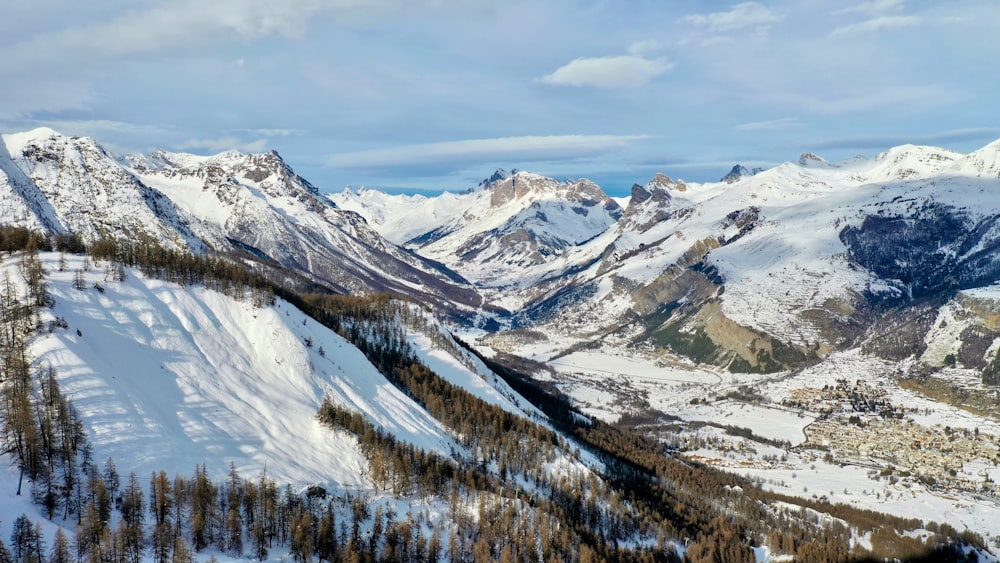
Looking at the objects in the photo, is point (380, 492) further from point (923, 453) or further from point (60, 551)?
point (923, 453)

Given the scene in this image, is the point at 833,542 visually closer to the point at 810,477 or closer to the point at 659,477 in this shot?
the point at 659,477

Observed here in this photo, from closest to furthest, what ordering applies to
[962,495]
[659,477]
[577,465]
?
[577,465] < [659,477] < [962,495]

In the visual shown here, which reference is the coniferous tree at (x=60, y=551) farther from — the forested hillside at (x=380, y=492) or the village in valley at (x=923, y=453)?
the village in valley at (x=923, y=453)

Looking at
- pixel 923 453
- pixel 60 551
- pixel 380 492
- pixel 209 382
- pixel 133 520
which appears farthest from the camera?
pixel 923 453

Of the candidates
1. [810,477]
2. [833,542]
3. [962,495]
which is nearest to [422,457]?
[833,542]

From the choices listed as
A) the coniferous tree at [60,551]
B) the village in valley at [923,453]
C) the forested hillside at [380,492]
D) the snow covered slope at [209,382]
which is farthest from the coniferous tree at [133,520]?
the village in valley at [923,453]

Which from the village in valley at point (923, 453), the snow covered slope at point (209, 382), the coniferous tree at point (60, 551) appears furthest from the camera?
the village in valley at point (923, 453)

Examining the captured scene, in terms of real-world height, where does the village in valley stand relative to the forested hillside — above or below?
below

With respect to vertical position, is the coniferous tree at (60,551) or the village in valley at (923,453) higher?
the coniferous tree at (60,551)

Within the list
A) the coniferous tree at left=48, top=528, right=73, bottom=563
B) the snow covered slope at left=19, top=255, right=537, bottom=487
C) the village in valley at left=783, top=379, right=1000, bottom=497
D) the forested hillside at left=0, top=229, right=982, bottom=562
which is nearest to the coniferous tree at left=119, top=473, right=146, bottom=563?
the forested hillside at left=0, top=229, right=982, bottom=562

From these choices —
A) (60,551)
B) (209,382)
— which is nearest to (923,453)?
(209,382)

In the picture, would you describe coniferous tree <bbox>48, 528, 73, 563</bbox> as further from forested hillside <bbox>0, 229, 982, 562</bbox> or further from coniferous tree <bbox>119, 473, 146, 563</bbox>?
coniferous tree <bbox>119, 473, 146, 563</bbox>
